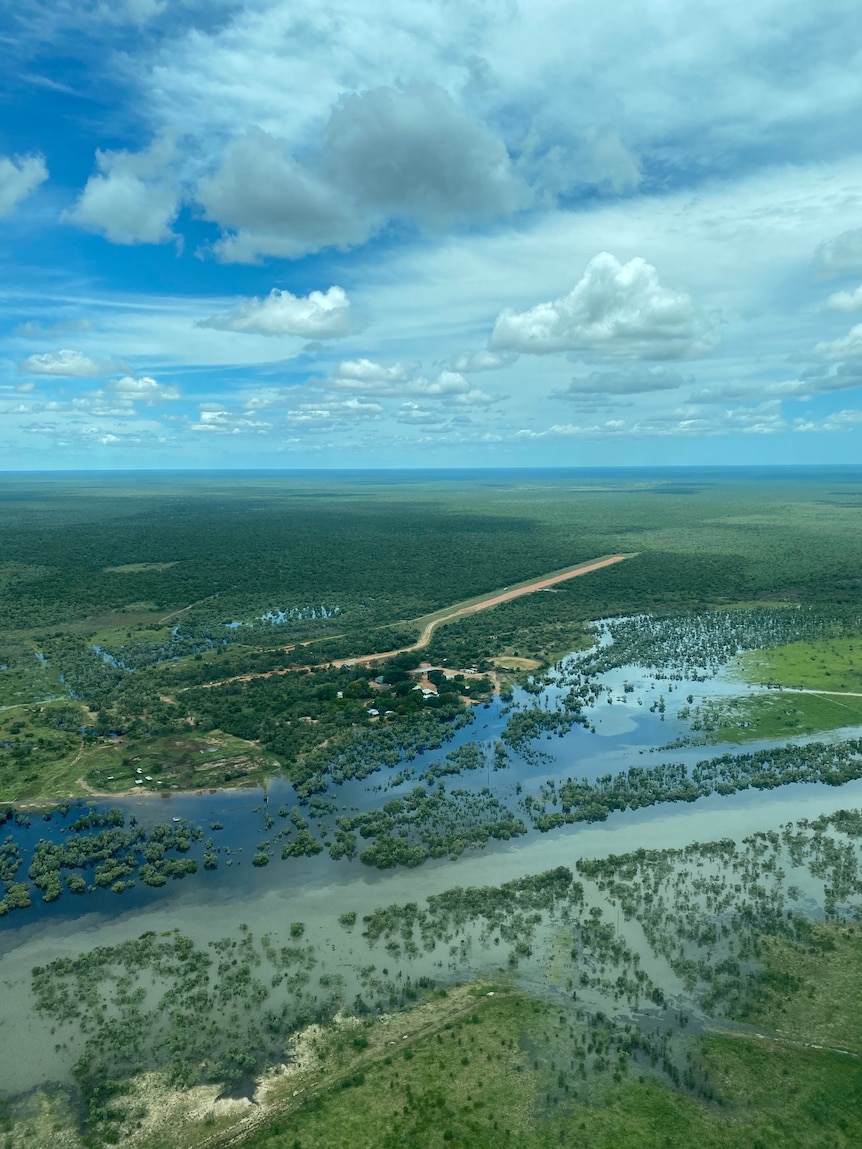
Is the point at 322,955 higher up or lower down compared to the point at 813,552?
lower down

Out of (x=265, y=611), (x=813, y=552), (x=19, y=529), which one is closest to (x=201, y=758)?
(x=265, y=611)

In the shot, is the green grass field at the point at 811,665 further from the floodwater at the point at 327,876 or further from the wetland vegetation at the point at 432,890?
the floodwater at the point at 327,876

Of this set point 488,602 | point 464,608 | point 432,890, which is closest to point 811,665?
point 488,602

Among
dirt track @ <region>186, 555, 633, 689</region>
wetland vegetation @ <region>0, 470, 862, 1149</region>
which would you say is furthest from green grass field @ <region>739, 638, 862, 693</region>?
dirt track @ <region>186, 555, 633, 689</region>

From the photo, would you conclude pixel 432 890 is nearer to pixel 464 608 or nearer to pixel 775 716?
pixel 775 716

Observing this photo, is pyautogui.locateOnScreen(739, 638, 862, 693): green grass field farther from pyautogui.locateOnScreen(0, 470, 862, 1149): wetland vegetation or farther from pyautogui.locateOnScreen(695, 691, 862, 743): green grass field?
pyautogui.locateOnScreen(695, 691, 862, 743): green grass field

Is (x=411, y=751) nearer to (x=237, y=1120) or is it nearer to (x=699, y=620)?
(x=237, y=1120)

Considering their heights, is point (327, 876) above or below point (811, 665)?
below

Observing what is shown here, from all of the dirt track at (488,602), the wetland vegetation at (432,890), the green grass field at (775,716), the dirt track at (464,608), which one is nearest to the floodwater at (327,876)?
the wetland vegetation at (432,890)
